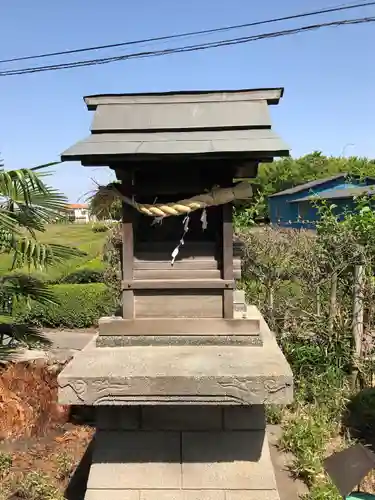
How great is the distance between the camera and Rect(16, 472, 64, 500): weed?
3.74 meters

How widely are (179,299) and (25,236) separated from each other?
2548 mm

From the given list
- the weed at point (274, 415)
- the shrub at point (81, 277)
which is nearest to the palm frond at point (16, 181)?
the weed at point (274, 415)

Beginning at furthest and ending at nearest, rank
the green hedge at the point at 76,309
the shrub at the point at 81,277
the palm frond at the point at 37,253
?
1. the shrub at the point at 81,277
2. the green hedge at the point at 76,309
3. the palm frond at the point at 37,253

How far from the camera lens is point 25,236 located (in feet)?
15.9

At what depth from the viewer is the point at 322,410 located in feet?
17.2

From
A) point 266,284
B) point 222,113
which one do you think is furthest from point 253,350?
point 266,284

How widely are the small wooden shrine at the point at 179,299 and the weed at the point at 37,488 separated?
1.12 m

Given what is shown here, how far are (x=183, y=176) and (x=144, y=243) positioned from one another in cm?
51

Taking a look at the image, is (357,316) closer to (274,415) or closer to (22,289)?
(274,415)

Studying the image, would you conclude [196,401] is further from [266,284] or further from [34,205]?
[266,284]

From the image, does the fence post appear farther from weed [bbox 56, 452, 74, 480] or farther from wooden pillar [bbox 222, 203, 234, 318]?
weed [bbox 56, 452, 74, 480]

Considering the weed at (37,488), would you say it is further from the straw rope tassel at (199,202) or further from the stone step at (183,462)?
the straw rope tassel at (199,202)

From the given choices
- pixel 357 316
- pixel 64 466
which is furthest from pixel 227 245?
pixel 357 316

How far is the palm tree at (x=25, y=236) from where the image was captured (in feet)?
14.9
